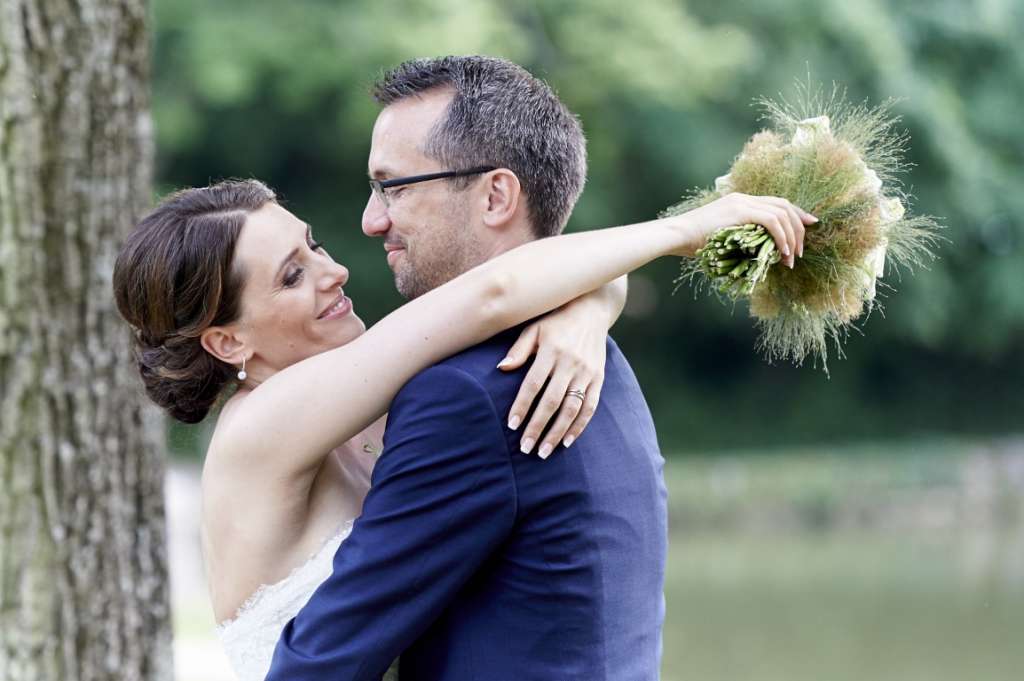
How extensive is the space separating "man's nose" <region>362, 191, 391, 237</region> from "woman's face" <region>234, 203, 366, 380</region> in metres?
0.10

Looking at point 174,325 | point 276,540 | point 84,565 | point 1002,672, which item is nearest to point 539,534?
point 276,540

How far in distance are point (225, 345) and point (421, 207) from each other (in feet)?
1.41

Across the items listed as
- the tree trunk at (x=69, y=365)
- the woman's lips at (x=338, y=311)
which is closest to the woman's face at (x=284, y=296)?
the woman's lips at (x=338, y=311)

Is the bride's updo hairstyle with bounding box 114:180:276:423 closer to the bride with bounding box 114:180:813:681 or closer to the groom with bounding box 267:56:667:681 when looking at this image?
the bride with bounding box 114:180:813:681

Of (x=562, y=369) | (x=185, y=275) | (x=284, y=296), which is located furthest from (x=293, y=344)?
(x=562, y=369)

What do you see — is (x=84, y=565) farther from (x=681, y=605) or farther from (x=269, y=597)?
(x=681, y=605)

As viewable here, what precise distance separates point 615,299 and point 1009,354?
21324 mm

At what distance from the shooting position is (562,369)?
220 centimetres

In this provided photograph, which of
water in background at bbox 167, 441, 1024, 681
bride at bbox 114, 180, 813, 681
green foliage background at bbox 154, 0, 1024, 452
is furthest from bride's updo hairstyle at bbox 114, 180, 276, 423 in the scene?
green foliage background at bbox 154, 0, 1024, 452

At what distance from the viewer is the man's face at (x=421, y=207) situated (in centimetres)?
255

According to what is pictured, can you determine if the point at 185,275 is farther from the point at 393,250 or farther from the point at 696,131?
the point at 696,131

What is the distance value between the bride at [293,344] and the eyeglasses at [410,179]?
6.1 inches

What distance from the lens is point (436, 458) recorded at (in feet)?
6.77

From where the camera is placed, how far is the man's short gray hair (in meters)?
2.54
